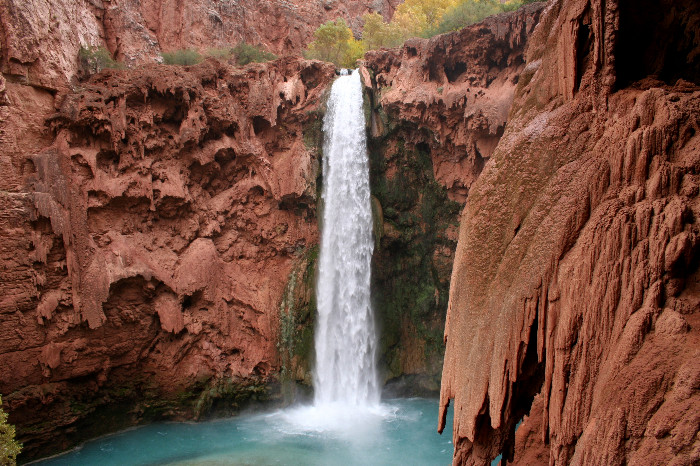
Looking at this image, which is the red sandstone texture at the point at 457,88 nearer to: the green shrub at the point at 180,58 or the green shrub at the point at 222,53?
the green shrub at the point at 222,53

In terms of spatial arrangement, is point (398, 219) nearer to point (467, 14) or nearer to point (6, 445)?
point (467, 14)

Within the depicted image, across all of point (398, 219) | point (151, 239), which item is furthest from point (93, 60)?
point (398, 219)

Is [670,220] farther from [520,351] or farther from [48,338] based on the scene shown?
[48,338]

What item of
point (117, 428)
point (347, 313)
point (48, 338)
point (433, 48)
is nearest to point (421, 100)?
point (433, 48)

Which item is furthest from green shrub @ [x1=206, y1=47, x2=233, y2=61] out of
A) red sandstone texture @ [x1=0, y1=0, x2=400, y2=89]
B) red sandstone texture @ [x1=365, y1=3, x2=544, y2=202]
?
red sandstone texture @ [x1=365, y1=3, x2=544, y2=202]

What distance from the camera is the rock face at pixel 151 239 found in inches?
531

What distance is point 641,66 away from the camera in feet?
15.7

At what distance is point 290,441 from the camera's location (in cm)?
1416

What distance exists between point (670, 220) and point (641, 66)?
191 centimetres

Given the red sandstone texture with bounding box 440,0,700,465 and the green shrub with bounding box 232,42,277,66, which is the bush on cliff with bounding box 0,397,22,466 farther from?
the green shrub with bounding box 232,42,277,66

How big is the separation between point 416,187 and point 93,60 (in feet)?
38.7

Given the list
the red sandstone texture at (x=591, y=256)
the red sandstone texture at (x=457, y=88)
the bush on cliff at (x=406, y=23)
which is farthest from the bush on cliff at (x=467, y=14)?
the red sandstone texture at (x=591, y=256)

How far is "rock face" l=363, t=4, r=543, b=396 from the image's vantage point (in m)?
16.8

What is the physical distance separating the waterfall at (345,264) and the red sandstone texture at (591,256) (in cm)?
1216
